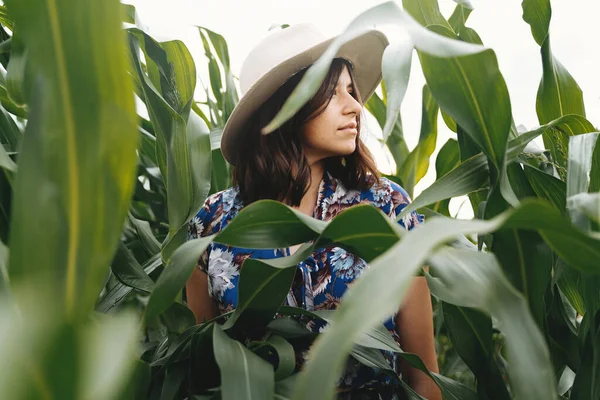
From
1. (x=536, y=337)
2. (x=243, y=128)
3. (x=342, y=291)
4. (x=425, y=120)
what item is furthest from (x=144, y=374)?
(x=425, y=120)

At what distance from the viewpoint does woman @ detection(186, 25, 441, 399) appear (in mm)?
696

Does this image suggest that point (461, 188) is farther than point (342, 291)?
No

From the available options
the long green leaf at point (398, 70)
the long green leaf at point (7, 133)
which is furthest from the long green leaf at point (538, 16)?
the long green leaf at point (7, 133)

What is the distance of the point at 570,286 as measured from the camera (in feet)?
1.77

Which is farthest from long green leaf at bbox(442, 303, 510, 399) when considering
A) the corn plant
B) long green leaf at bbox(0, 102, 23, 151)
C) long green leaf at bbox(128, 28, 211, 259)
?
long green leaf at bbox(0, 102, 23, 151)

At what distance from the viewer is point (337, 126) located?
720mm

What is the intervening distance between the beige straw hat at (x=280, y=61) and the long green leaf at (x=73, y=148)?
20.0 inches

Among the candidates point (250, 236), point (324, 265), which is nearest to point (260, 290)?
point (250, 236)

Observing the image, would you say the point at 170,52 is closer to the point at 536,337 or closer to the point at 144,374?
the point at 144,374

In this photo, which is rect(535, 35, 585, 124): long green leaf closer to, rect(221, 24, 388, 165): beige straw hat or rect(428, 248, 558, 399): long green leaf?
rect(221, 24, 388, 165): beige straw hat

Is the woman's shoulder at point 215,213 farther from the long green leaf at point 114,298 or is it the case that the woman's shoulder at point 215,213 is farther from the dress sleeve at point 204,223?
the long green leaf at point 114,298

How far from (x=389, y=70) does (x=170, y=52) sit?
36 centimetres

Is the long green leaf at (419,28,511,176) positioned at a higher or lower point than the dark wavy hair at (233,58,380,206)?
higher

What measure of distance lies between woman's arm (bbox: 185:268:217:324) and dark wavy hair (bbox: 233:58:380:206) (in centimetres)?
11
